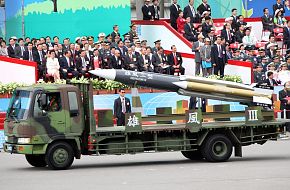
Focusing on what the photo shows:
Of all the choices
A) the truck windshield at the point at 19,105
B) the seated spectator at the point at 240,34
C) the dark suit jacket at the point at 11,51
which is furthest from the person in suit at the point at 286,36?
the truck windshield at the point at 19,105

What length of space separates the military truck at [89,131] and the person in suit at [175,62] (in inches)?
458

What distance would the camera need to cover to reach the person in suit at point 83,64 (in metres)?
38.2

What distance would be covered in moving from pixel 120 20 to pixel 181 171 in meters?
19.7

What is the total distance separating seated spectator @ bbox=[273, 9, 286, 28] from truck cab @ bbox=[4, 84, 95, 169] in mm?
22714

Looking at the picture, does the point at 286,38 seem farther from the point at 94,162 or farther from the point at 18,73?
the point at 94,162

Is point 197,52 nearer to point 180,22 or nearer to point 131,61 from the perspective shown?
point 131,61

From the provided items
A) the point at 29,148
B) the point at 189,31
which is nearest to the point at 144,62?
the point at 189,31

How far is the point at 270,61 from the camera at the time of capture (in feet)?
145

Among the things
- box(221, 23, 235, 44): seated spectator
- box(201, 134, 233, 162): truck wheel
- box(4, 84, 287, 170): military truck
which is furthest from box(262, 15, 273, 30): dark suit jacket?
box(201, 134, 233, 162): truck wheel

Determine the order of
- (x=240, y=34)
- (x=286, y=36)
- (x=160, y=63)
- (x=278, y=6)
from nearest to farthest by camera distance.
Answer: (x=160, y=63) < (x=240, y=34) < (x=286, y=36) < (x=278, y=6)

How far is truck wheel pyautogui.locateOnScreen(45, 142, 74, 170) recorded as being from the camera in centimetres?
2666

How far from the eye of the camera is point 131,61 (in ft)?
129

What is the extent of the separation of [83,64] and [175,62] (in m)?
4.70

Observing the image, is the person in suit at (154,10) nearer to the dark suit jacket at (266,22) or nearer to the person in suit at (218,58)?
the person in suit at (218,58)
